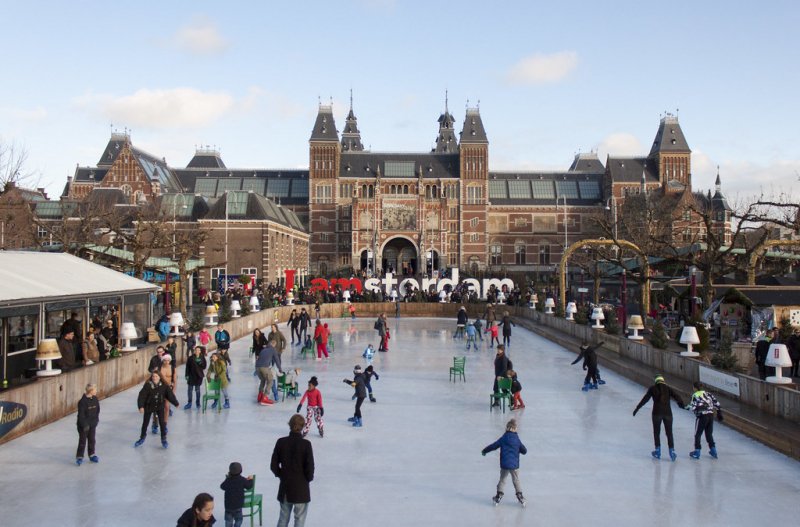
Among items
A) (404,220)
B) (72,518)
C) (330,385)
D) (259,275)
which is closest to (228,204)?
(259,275)

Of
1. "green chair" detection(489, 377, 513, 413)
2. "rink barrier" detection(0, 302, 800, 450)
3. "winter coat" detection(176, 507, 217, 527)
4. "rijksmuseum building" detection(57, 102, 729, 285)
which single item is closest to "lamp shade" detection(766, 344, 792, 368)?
"rink barrier" detection(0, 302, 800, 450)

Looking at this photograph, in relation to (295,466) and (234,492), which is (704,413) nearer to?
(295,466)

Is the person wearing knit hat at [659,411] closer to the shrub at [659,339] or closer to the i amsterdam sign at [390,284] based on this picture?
the shrub at [659,339]

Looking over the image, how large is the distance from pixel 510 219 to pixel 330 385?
57884mm

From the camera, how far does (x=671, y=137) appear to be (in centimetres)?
6962

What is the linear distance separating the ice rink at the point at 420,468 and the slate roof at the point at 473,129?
56.5 metres

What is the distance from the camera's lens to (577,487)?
8.64 meters

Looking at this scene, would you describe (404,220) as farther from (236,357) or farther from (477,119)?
(236,357)

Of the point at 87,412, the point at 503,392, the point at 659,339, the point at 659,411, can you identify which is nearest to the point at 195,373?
the point at 87,412

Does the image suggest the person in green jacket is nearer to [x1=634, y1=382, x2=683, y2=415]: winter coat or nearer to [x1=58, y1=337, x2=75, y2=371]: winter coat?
[x1=58, y1=337, x2=75, y2=371]: winter coat

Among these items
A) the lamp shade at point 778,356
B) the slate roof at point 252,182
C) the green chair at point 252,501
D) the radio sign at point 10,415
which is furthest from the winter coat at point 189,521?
the slate roof at point 252,182

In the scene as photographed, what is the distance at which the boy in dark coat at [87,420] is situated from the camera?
30.9 ft

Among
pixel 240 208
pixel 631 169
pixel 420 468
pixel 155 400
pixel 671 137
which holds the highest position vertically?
pixel 671 137

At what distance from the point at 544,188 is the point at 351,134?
34555mm
